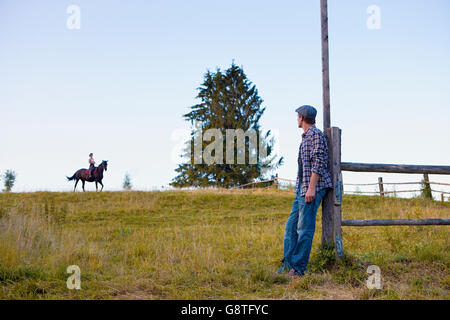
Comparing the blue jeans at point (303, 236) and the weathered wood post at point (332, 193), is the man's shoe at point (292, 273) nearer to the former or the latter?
the blue jeans at point (303, 236)

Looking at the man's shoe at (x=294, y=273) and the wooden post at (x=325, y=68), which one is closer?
the man's shoe at (x=294, y=273)

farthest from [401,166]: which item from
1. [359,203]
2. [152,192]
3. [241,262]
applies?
[152,192]

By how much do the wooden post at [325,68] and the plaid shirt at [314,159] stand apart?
1.94 feet

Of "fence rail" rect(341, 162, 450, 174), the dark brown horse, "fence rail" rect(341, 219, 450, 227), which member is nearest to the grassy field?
"fence rail" rect(341, 219, 450, 227)

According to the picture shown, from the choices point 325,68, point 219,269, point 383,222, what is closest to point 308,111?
point 325,68

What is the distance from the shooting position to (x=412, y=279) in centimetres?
452

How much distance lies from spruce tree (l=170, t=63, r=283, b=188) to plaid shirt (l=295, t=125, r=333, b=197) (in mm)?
19794

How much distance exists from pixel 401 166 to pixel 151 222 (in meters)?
8.66

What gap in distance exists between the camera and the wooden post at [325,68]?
17.7ft

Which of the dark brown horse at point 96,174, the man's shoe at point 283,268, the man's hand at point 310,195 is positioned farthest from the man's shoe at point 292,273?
the dark brown horse at point 96,174

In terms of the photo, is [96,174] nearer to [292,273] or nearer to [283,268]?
[283,268]

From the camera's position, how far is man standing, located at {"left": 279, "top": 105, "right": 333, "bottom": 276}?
467 centimetres

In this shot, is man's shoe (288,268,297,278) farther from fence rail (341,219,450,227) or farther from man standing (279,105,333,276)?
fence rail (341,219,450,227)

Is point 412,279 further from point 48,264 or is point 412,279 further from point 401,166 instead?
point 48,264
